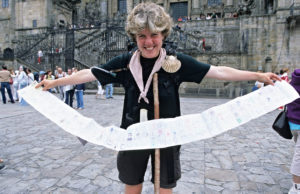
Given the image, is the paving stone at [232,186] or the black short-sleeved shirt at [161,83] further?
the paving stone at [232,186]

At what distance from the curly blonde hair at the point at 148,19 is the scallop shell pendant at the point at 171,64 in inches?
9.4

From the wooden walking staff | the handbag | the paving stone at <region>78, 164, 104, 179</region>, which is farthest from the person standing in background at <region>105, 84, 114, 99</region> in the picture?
the wooden walking staff

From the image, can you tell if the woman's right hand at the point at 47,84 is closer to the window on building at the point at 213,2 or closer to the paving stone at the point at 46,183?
the paving stone at the point at 46,183

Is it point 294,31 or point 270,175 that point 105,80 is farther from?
point 294,31

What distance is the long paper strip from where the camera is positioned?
198 cm

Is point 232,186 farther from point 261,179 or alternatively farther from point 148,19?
point 148,19

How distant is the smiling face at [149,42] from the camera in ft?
6.04

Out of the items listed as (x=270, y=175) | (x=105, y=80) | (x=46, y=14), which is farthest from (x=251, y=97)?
(x=46, y=14)

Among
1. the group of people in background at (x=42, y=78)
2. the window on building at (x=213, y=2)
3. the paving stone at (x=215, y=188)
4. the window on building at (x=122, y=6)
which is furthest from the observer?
the window on building at (x=122, y=6)

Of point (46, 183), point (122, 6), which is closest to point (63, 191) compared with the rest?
point (46, 183)

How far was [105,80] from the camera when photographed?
2.17m

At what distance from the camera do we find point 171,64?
1.96 m

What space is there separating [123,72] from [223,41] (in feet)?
68.8

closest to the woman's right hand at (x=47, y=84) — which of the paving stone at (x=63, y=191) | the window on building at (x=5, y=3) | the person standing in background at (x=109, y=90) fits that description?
the paving stone at (x=63, y=191)
